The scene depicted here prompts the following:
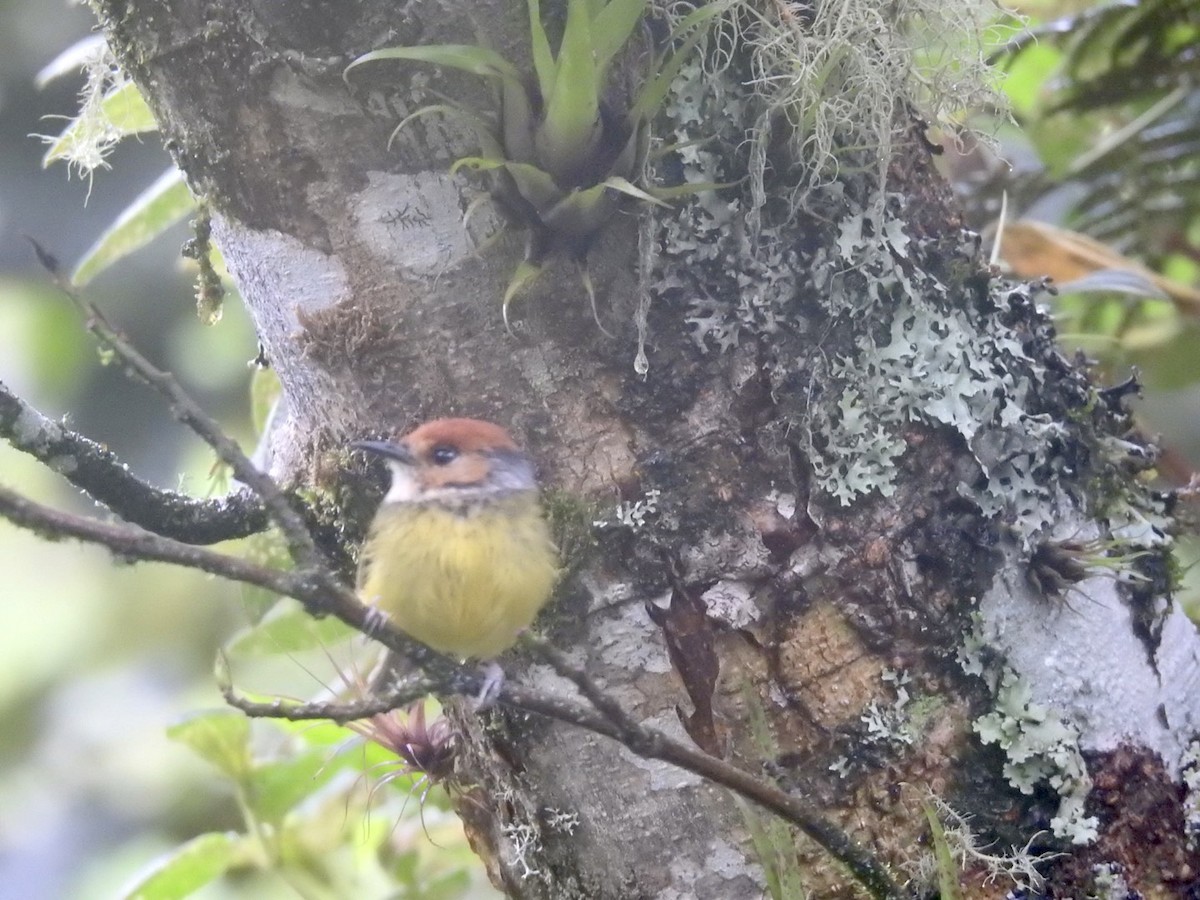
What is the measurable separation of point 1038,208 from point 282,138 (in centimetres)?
206

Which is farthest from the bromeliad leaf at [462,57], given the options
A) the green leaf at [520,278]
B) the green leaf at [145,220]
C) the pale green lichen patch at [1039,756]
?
the pale green lichen patch at [1039,756]

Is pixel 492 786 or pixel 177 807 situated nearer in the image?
pixel 492 786

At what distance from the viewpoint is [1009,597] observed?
5.41ft

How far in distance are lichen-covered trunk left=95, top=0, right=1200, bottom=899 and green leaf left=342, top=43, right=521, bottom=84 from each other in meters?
0.12

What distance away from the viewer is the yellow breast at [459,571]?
1666mm

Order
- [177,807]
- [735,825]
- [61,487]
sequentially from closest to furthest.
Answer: [735,825]
[177,807]
[61,487]

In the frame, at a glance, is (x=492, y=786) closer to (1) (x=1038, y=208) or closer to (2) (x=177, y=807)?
(1) (x=1038, y=208)

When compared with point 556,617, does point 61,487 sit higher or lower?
lower

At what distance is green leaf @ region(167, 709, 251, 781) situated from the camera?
7.56 feet

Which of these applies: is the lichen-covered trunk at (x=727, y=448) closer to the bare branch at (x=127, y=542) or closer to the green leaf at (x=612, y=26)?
the green leaf at (x=612, y=26)

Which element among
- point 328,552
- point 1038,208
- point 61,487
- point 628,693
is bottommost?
point 61,487

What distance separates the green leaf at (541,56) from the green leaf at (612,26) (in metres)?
0.06

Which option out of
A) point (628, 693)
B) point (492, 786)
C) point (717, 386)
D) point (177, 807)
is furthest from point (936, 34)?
point (177, 807)

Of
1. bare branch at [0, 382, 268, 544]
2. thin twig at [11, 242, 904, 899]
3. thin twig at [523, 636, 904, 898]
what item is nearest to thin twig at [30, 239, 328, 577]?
thin twig at [11, 242, 904, 899]
